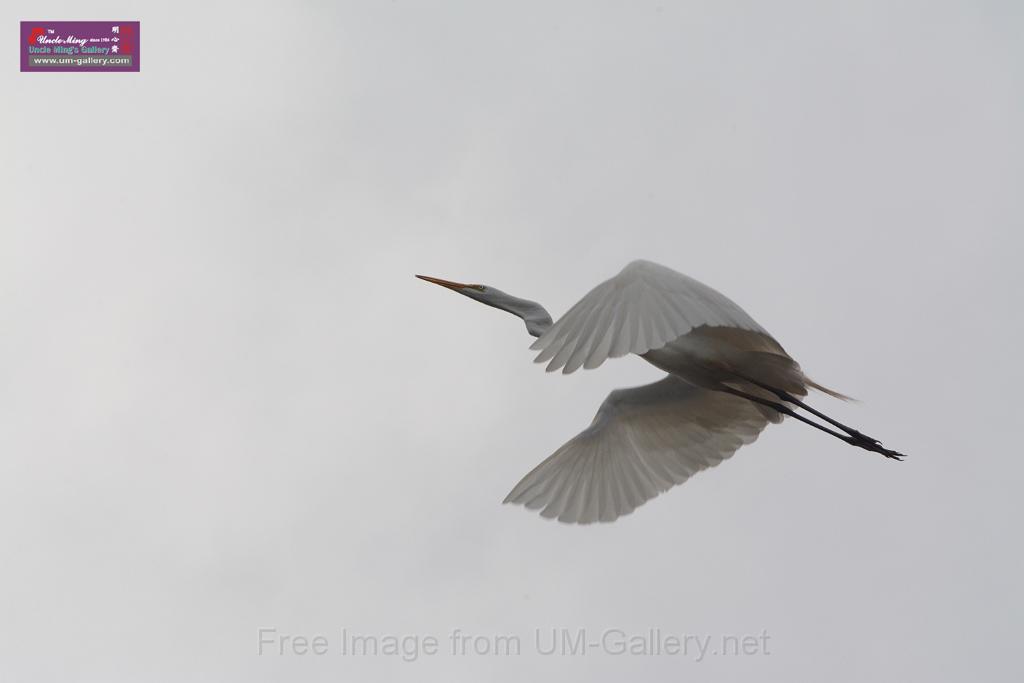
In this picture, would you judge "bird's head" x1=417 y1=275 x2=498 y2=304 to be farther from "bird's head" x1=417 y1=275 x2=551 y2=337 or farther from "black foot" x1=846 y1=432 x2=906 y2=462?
"black foot" x1=846 y1=432 x2=906 y2=462

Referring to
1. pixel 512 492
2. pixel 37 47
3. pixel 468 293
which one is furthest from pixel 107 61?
pixel 512 492

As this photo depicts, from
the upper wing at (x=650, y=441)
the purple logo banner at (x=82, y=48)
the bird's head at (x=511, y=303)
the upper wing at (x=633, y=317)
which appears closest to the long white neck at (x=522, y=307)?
the bird's head at (x=511, y=303)

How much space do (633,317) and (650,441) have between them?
3.39 meters

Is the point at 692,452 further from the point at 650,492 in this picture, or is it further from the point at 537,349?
the point at 537,349

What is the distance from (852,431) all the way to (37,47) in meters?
13.3

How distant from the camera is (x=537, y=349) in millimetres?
7949

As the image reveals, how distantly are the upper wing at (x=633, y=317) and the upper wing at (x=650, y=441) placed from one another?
2514 mm

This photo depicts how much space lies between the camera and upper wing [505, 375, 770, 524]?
1112cm

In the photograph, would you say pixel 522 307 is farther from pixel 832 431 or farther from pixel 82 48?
pixel 82 48

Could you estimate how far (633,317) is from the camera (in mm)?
8102

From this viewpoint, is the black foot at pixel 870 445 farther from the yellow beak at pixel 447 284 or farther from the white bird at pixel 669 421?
the yellow beak at pixel 447 284

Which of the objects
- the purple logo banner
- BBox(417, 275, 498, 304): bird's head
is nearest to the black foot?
BBox(417, 275, 498, 304): bird's head

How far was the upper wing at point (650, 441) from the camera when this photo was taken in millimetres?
11117

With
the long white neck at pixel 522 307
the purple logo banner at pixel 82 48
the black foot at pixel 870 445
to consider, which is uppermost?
the purple logo banner at pixel 82 48
